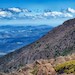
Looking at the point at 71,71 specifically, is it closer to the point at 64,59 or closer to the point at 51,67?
the point at 51,67

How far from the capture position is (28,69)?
488 ft

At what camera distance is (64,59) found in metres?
154

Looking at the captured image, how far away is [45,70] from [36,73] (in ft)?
12.8

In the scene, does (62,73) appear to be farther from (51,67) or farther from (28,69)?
(28,69)

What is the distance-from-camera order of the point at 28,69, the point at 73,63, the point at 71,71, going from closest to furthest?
the point at 71,71 → the point at 73,63 → the point at 28,69

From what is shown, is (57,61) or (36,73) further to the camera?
(57,61)

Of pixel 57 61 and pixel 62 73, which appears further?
pixel 57 61

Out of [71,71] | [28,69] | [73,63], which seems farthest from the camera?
[28,69]

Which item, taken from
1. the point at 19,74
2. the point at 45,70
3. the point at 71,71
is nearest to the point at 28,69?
the point at 19,74

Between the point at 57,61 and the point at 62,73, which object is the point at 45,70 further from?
the point at 57,61

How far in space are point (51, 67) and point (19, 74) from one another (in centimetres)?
1292

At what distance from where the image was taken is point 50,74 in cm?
12912

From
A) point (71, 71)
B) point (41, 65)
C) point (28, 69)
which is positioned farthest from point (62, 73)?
point (28, 69)

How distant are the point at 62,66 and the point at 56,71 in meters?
2.64
